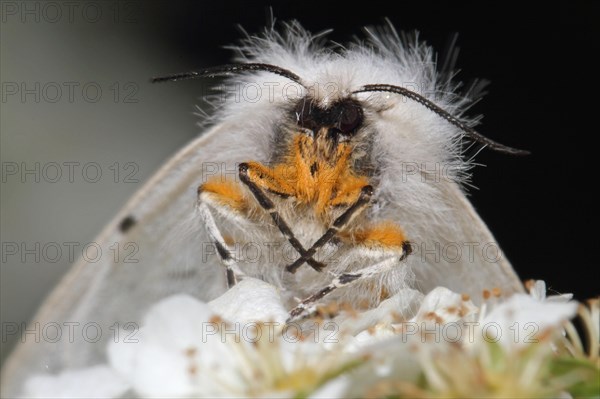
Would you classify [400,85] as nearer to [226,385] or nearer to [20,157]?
[226,385]

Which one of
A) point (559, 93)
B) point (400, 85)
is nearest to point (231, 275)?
point (400, 85)

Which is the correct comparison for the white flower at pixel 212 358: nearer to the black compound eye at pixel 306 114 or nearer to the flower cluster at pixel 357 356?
the flower cluster at pixel 357 356

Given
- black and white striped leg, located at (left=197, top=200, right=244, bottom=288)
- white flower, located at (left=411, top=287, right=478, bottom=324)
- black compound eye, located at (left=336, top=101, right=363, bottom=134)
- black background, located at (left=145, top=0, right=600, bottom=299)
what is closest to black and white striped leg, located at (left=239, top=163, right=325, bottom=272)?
black and white striped leg, located at (left=197, top=200, right=244, bottom=288)

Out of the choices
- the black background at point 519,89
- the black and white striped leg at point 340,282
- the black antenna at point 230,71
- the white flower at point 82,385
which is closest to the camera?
the white flower at point 82,385

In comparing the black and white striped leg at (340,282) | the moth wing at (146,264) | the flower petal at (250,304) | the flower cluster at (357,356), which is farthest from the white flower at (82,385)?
the moth wing at (146,264)

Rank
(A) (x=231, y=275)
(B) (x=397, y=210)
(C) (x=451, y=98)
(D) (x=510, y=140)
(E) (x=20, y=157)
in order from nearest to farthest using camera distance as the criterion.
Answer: (A) (x=231, y=275) < (B) (x=397, y=210) < (C) (x=451, y=98) < (E) (x=20, y=157) < (D) (x=510, y=140)

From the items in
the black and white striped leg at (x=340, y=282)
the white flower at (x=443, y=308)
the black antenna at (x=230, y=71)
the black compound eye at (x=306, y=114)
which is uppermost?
the black antenna at (x=230, y=71)

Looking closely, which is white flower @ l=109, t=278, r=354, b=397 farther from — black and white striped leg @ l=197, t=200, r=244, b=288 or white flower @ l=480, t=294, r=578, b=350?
black and white striped leg @ l=197, t=200, r=244, b=288
